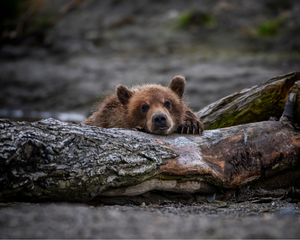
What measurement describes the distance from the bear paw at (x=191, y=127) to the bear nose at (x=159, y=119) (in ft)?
1.37

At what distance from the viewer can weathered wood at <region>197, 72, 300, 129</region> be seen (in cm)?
557

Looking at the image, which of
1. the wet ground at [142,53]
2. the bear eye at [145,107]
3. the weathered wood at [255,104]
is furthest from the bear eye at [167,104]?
the wet ground at [142,53]

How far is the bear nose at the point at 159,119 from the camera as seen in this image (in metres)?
4.87

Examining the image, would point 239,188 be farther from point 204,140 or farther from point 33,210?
point 33,210

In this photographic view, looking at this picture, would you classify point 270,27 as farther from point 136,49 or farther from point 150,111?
point 150,111

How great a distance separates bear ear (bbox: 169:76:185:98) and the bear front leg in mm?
647

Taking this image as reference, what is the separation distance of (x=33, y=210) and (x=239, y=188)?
274 centimetres

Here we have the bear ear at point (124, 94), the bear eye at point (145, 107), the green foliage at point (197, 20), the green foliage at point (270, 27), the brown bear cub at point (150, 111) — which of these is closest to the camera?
the brown bear cub at point (150, 111)

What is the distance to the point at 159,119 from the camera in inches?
192

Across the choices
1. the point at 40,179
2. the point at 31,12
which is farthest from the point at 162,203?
the point at 31,12

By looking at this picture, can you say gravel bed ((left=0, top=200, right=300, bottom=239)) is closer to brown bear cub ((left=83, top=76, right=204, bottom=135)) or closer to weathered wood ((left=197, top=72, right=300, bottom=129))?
brown bear cub ((left=83, top=76, right=204, bottom=135))

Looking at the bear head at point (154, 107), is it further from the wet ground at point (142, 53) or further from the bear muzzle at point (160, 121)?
the wet ground at point (142, 53)

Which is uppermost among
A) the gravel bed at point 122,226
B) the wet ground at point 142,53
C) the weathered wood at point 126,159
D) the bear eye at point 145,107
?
the wet ground at point 142,53

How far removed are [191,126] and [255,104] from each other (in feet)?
4.25
